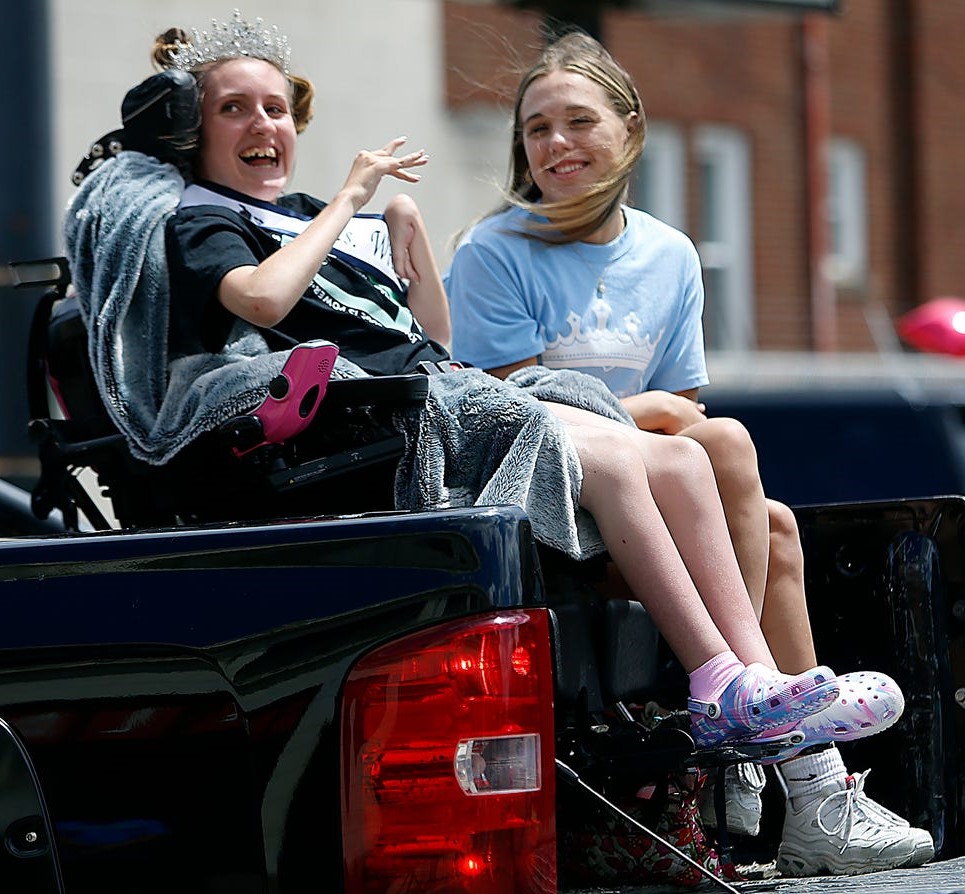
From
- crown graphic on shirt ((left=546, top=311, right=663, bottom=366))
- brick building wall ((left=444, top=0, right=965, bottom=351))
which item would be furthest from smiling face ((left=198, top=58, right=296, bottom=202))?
brick building wall ((left=444, top=0, right=965, bottom=351))

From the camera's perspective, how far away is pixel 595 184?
12.1 ft

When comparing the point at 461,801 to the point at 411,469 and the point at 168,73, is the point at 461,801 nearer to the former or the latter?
the point at 411,469

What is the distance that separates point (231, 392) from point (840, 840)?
1.25 meters

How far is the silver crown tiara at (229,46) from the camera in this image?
3.51 m

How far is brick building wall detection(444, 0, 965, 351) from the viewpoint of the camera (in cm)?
1641

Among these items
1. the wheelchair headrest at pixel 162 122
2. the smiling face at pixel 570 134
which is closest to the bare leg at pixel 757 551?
the smiling face at pixel 570 134

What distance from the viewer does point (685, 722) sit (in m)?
2.53

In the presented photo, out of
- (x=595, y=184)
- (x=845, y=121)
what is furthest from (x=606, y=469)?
(x=845, y=121)

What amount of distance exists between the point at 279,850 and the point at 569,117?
2.10m

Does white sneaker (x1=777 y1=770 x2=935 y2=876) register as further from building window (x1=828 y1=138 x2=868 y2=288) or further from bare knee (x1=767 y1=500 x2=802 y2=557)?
building window (x1=828 y1=138 x2=868 y2=288)

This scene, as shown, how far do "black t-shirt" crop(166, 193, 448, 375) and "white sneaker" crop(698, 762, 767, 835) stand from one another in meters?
0.93

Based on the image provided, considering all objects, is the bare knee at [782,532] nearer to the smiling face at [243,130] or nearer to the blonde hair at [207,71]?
the smiling face at [243,130]

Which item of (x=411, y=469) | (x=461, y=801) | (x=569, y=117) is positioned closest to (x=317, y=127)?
(x=569, y=117)

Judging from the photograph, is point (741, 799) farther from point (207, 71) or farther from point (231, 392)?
point (207, 71)
